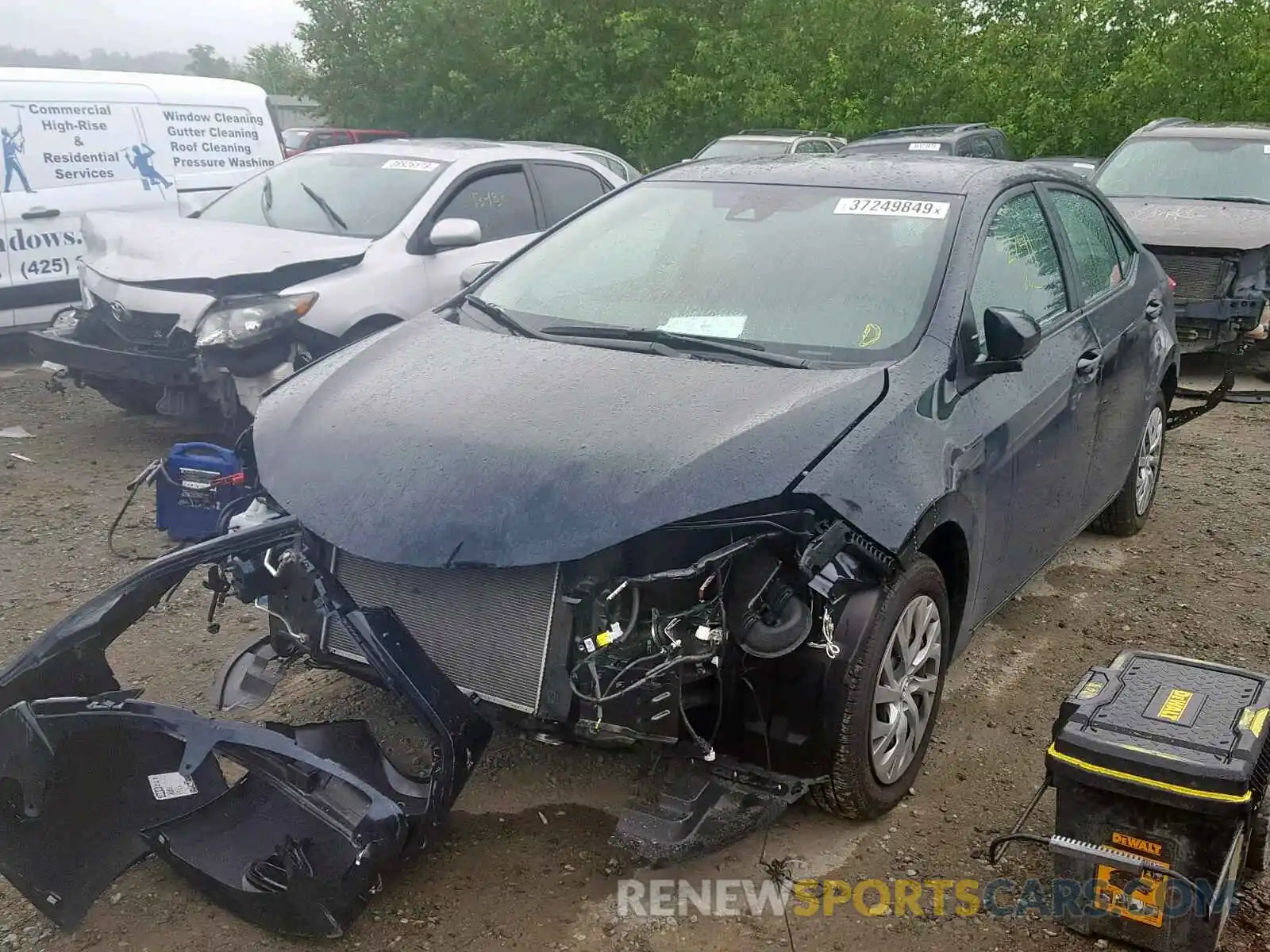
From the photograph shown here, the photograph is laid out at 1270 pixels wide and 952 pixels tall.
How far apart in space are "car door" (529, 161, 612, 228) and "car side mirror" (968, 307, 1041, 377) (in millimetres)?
4475

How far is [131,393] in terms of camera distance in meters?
7.13

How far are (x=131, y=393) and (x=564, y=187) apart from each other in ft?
9.70

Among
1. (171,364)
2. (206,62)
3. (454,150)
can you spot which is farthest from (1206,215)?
(206,62)

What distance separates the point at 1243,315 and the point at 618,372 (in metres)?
6.81

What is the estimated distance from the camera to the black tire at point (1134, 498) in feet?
18.0

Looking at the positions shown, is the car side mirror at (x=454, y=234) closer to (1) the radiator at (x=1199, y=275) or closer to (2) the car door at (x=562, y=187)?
(2) the car door at (x=562, y=187)

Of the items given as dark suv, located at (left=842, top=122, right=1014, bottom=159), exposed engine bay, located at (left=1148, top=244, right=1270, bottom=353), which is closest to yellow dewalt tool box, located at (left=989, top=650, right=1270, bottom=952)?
exposed engine bay, located at (left=1148, top=244, right=1270, bottom=353)

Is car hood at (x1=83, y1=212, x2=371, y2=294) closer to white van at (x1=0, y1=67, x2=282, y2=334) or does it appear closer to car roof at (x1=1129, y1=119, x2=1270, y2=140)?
white van at (x1=0, y1=67, x2=282, y2=334)

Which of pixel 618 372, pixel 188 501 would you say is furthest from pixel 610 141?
pixel 618 372

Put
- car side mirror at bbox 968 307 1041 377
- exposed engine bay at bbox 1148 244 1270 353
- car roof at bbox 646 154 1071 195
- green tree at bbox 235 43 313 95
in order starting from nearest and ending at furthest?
car side mirror at bbox 968 307 1041 377, car roof at bbox 646 154 1071 195, exposed engine bay at bbox 1148 244 1270 353, green tree at bbox 235 43 313 95

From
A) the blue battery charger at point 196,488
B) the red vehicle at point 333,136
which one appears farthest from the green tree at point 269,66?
the blue battery charger at point 196,488

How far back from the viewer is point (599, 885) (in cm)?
320

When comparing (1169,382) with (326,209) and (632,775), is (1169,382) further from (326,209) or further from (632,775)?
(326,209)

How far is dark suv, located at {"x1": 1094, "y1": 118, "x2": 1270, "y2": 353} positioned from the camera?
8750mm
